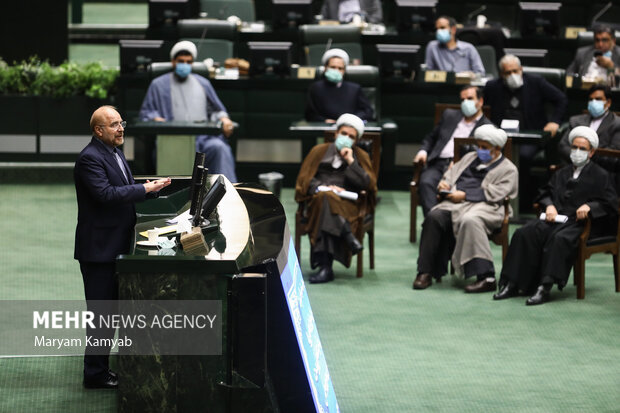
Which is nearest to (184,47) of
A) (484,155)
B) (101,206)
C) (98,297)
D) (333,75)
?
(333,75)

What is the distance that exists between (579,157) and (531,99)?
2.15 metres

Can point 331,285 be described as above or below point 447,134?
below

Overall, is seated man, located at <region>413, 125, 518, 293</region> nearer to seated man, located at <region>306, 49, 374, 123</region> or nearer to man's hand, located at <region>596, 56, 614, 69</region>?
seated man, located at <region>306, 49, 374, 123</region>

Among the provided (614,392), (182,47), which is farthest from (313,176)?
(614,392)

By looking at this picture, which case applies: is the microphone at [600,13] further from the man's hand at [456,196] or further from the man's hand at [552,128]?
the man's hand at [456,196]

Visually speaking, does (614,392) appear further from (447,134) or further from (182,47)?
(182,47)

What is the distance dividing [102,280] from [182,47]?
4.95 m

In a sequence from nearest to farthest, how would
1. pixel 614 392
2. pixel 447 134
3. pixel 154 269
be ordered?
1. pixel 154 269
2. pixel 614 392
3. pixel 447 134

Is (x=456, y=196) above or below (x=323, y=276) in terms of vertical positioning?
above

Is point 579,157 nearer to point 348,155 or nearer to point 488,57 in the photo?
point 348,155

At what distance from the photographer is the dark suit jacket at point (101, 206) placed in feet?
18.1

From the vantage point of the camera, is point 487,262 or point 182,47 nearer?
point 487,262

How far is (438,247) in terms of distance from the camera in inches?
324

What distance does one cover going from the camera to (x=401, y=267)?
28.8 feet
